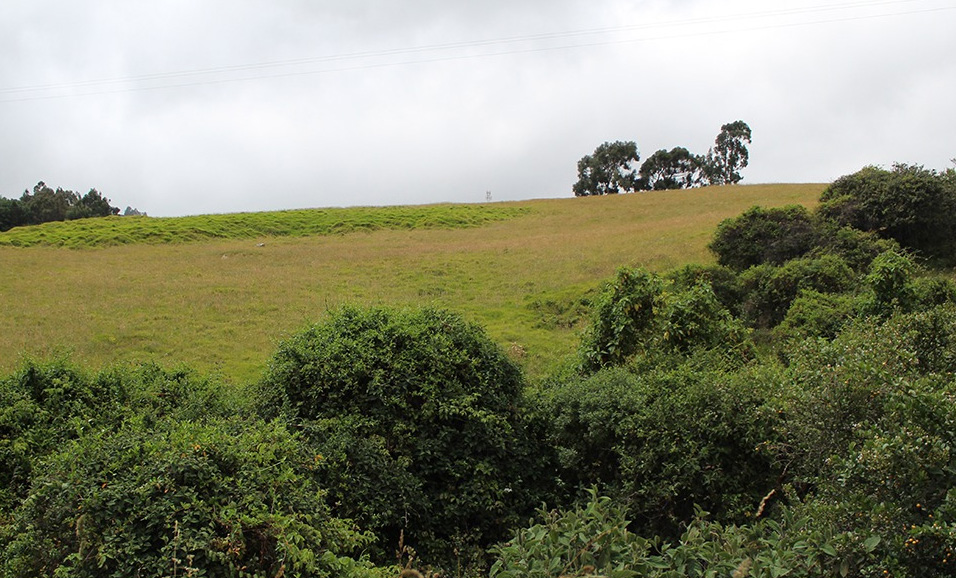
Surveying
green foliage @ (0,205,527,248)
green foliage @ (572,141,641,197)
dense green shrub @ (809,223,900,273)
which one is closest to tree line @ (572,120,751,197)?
green foliage @ (572,141,641,197)

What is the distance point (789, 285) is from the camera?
70.7 feet

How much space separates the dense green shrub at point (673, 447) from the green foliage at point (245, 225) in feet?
144

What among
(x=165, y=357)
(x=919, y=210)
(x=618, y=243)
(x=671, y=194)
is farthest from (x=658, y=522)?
(x=671, y=194)

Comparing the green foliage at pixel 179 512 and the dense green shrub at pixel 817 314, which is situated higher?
the green foliage at pixel 179 512

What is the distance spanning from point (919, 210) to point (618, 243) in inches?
510

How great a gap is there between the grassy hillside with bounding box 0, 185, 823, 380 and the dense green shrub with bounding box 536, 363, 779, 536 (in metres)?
2.82

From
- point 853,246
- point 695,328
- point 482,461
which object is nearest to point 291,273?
point 853,246

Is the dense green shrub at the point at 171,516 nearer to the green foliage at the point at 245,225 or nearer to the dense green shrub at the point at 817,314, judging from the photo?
the dense green shrub at the point at 817,314

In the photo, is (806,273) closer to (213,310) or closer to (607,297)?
(607,297)

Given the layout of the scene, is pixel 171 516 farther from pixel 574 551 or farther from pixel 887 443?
pixel 887 443

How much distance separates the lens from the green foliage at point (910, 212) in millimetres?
27250

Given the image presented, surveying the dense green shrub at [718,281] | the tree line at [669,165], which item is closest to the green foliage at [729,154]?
the tree line at [669,165]

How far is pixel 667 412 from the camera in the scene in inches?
354

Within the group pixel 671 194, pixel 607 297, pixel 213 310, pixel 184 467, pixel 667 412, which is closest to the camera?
pixel 184 467
